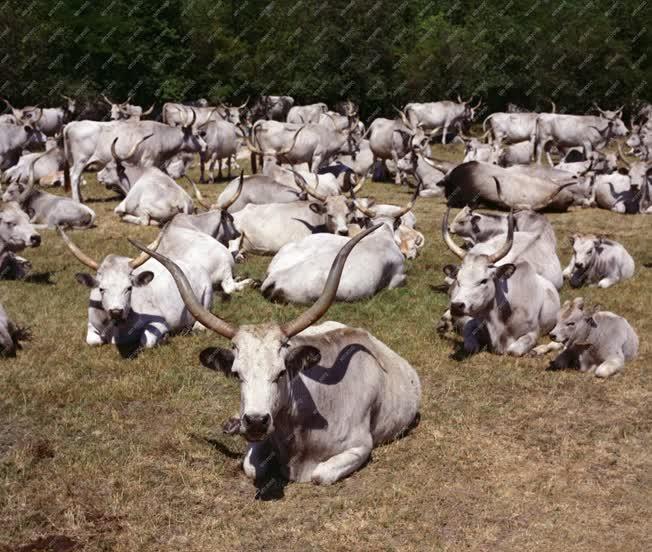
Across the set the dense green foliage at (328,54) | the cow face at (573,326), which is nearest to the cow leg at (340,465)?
the cow face at (573,326)

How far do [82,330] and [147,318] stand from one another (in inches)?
43.2

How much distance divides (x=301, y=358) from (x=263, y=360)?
338 mm

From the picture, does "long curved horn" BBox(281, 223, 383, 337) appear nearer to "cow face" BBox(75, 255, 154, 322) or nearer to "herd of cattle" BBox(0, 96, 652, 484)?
"herd of cattle" BBox(0, 96, 652, 484)

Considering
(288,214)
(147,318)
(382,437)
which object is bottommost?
(288,214)

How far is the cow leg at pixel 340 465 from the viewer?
598cm

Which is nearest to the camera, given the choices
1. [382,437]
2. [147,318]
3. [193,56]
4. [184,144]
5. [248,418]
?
[248,418]

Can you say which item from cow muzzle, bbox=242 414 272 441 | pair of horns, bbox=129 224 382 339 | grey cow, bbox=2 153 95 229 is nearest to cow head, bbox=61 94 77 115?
grey cow, bbox=2 153 95 229

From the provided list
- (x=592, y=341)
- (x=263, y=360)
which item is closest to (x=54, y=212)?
(x=592, y=341)

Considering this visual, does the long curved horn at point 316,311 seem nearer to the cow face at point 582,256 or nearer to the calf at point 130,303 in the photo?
the calf at point 130,303

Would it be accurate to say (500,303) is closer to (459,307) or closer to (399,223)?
(459,307)

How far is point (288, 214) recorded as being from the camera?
14.1 m

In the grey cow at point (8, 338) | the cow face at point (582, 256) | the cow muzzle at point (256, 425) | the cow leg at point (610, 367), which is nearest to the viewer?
the cow muzzle at point (256, 425)

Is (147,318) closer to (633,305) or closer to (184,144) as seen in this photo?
(633,305)

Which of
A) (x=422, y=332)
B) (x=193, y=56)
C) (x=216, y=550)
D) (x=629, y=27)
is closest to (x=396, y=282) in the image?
(x=422, y=332)
